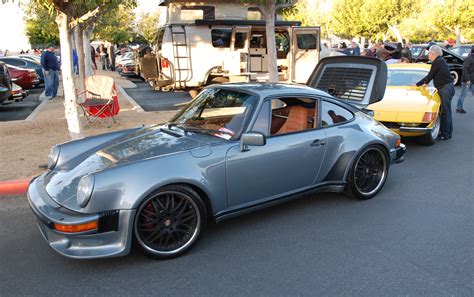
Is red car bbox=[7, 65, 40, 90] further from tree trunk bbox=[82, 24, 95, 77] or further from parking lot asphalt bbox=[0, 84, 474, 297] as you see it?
parking lot asphalt bbox=[0, 84, 474, 297]

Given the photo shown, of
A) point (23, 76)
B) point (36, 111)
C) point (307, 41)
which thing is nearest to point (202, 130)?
point (36, 111)

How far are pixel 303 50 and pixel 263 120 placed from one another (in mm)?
9717

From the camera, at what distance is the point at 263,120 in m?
4.05

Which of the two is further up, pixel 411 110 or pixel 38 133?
pixel 411 110

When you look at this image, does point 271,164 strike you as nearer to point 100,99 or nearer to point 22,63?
point 100,99

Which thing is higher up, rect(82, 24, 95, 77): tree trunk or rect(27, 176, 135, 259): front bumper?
rect(82, 24, 95, 77): tree trunk

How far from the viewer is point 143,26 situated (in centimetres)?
5234

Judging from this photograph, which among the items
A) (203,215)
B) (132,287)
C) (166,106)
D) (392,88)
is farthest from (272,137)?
(166,106)

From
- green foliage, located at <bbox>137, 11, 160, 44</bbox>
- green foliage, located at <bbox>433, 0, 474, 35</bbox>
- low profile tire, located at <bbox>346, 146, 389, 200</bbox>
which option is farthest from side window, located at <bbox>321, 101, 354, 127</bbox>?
green foliage, located at <bbox>137, 11, 160, 44</bbox>

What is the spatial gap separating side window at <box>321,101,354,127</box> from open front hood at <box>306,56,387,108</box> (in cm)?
110

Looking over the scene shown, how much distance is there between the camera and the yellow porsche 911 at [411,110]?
690 centimetres

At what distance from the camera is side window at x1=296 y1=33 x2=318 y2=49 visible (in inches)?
513

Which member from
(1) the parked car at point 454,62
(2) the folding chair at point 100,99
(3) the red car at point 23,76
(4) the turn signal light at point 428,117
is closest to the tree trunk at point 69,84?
(2) the folding chair at point 100,99

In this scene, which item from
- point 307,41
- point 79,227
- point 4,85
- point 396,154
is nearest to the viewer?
point 79,227
